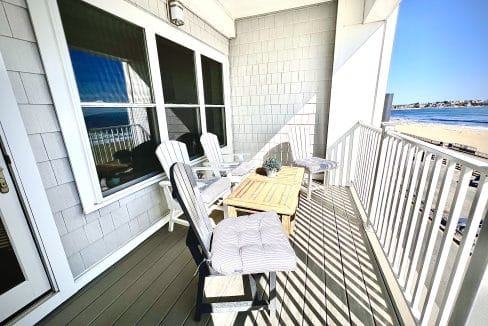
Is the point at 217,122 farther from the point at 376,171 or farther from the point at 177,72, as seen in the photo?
the point at 376,171

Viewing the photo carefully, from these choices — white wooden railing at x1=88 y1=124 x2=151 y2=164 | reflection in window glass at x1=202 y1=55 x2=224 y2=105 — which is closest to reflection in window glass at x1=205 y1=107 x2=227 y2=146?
reflection in window glass at x1=202 y1=55 x2=224 y2=105

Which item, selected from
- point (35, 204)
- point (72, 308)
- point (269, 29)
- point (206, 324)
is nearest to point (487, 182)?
point (206, 324)

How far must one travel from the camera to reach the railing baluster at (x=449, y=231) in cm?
93

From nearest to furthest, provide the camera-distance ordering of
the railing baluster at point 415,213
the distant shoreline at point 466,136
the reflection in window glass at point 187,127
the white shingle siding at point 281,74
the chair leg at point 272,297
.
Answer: the railing baluster at point 415,213, the chair leg at point 272,297, the reflection in window glass at point 187,127, the white shingle siding at point 281,74, the distant shoreline at point 466,136

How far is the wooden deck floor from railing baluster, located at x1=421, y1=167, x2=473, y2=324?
0.40m

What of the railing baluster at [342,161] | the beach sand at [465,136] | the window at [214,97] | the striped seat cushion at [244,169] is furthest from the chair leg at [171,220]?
the beach sand at [465,136]

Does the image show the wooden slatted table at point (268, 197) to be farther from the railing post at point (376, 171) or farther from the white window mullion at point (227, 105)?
the white window mullion at point (227, 105)

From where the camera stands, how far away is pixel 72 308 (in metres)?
1.51

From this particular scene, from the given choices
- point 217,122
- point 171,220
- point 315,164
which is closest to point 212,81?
point 217,122

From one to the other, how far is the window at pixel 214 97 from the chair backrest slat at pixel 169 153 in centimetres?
113

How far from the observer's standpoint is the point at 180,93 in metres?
2.88

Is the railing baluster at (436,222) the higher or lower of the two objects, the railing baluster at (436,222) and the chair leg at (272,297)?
the higher

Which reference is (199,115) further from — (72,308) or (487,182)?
(487,182)

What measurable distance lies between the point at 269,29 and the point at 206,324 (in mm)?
4086
